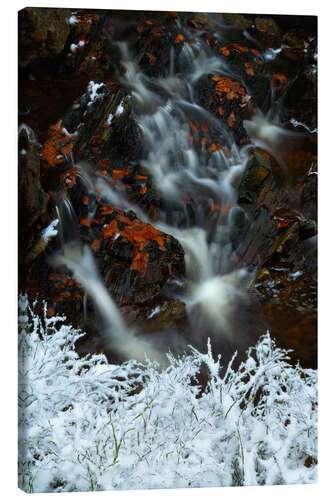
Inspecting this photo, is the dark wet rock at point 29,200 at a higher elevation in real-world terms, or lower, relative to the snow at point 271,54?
lower

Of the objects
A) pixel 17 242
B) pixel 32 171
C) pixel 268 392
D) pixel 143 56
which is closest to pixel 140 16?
pixel 143 56

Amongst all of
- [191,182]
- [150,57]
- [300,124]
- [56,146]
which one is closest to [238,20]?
[150,57]

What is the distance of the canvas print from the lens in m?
3.97

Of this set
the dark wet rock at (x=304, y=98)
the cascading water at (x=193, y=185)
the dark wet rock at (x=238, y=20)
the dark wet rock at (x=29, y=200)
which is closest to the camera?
the dark wet rock at (x=29, y=200)

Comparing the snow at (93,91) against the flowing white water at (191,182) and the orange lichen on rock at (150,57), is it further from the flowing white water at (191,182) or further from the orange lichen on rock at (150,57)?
the orange lichen on rock at (150,57)

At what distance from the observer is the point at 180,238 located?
4180mm

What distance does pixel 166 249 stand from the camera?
4.16 metres

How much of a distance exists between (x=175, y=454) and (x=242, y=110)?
2.02m

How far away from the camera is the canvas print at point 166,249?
13.0ft

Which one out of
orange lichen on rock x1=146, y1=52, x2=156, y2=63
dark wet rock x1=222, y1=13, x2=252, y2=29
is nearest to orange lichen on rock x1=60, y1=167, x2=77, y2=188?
orange lichen on rock x1=146, y1=52, x2=156, y2=63

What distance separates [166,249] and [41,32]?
1371 millimetres

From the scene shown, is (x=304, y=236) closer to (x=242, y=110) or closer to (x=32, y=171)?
(x=242, y=110)

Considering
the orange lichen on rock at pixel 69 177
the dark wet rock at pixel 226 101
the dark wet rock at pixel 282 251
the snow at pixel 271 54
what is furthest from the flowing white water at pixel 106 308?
the snow at pixel 271 54

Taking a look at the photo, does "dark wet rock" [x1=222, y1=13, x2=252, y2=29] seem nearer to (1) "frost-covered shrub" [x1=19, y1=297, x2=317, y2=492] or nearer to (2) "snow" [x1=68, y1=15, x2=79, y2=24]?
(2) "snow" [x1=68, y1=15, x2=79, y2=24]
